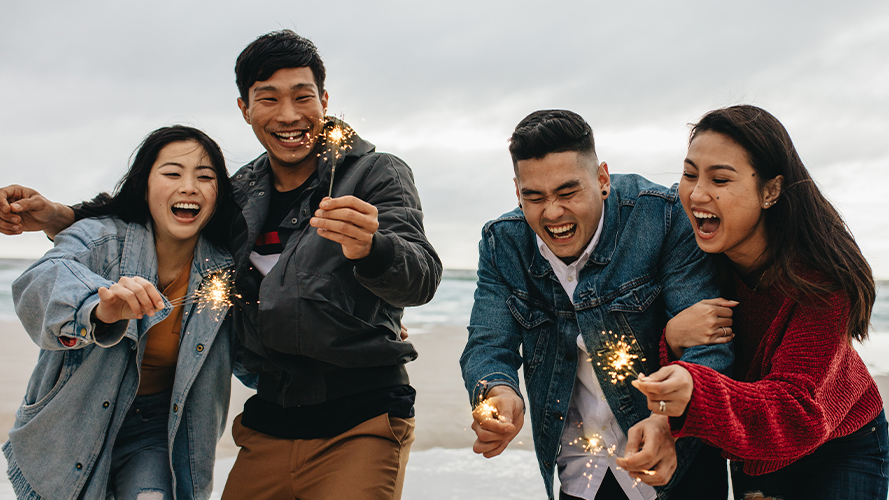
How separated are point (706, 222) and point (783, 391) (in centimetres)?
68

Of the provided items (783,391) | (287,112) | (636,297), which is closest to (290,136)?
(287,112)

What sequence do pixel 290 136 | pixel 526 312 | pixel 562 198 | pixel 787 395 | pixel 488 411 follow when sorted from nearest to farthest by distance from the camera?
pixel 787 395, pixel 488 411, pixel 562 198, pixel 526 312, pixel 290 136

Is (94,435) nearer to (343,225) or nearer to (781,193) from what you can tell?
(343,225)

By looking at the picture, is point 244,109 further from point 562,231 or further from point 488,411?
point 488,411

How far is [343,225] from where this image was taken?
219 centimetres

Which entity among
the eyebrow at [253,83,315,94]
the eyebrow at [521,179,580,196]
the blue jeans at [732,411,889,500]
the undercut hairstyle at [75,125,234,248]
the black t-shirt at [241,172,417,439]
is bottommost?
the blue jeans at [732,411,889,500]

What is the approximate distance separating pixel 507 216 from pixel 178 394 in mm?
1765

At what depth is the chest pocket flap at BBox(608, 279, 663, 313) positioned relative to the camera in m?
2.65

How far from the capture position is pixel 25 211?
290 cm

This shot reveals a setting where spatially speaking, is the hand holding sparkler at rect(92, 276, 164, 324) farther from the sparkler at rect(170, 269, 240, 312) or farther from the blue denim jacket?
the blue denim jacket

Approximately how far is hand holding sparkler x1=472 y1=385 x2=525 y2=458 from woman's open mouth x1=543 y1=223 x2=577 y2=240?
679mm

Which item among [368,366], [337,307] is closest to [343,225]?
[337,307]

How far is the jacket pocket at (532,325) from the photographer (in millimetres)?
2863

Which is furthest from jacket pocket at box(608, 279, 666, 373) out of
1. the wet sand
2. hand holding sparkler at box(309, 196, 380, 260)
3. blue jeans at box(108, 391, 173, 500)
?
the wet sand
